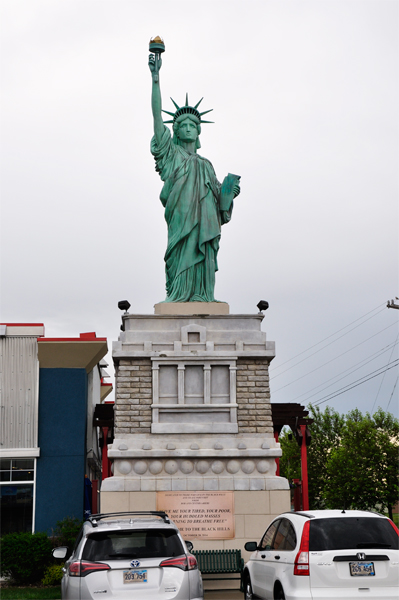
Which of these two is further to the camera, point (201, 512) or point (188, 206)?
point (188, 206)

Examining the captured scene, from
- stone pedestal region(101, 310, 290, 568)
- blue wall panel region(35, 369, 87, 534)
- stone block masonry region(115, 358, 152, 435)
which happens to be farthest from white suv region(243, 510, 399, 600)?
blue wall panel region(35, 369, 87, 534)

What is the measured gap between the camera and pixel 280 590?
358 inches

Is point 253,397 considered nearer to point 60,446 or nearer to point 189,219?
point 189,219

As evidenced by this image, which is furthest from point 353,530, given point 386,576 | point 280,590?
point 280,590

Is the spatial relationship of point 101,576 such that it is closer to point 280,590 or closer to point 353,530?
point 280,590

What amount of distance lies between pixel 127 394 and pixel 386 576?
34.8 ft

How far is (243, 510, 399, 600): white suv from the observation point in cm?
835

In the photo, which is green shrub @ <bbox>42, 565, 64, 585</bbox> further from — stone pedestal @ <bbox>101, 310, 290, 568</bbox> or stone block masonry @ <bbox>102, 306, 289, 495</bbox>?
stone block masonry @ <bbox>102, 306, 289, 495</bbox>

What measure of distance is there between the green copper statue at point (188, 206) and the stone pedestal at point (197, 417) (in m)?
1.72

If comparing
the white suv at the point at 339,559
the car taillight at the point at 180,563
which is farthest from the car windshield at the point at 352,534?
the car taillight at the point at 180,563

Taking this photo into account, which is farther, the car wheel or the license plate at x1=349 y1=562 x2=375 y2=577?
the car wheel

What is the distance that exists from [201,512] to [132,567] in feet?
29.6

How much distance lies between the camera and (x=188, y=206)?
20609 mm

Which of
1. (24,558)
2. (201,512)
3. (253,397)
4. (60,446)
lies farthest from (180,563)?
(60,446)
